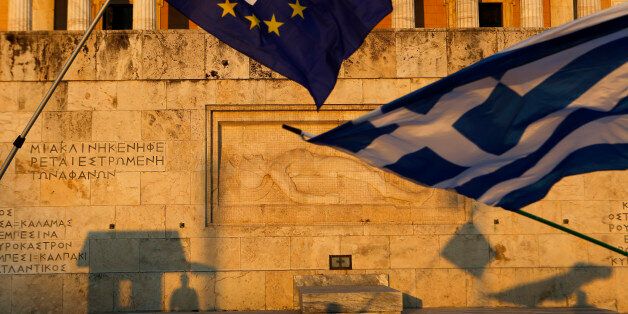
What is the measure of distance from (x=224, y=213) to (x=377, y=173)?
11.9 ft

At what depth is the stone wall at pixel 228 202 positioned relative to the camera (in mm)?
19797

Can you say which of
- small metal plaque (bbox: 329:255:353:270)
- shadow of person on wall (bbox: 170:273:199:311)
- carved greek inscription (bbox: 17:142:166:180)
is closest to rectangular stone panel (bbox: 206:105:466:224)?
small metal plaque (bbox: 329:255:353:270)

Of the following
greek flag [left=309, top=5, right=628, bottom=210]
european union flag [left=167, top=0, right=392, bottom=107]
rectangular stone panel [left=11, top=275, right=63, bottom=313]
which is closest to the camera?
greek flag [left=309, top=5, right=628, bottom=210]

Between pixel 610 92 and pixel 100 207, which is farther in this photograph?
pixel 100 207

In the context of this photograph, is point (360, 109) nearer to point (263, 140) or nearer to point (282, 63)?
point (263, 140)

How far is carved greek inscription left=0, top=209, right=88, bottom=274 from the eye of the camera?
19.7 m

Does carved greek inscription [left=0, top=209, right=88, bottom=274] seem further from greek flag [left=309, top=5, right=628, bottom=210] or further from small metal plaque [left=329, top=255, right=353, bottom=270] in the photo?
greek flag [left=309, top=5, right=628, bottom=210]

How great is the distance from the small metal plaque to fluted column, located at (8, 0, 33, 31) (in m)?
12.6

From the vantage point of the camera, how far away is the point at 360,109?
20.7m

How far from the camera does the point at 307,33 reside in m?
10.6

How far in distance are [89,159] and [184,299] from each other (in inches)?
149

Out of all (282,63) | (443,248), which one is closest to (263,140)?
(443,248)

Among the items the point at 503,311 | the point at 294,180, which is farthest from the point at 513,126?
the point at 294,180

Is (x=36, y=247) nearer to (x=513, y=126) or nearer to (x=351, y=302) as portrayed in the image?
(x=351, y=302)
